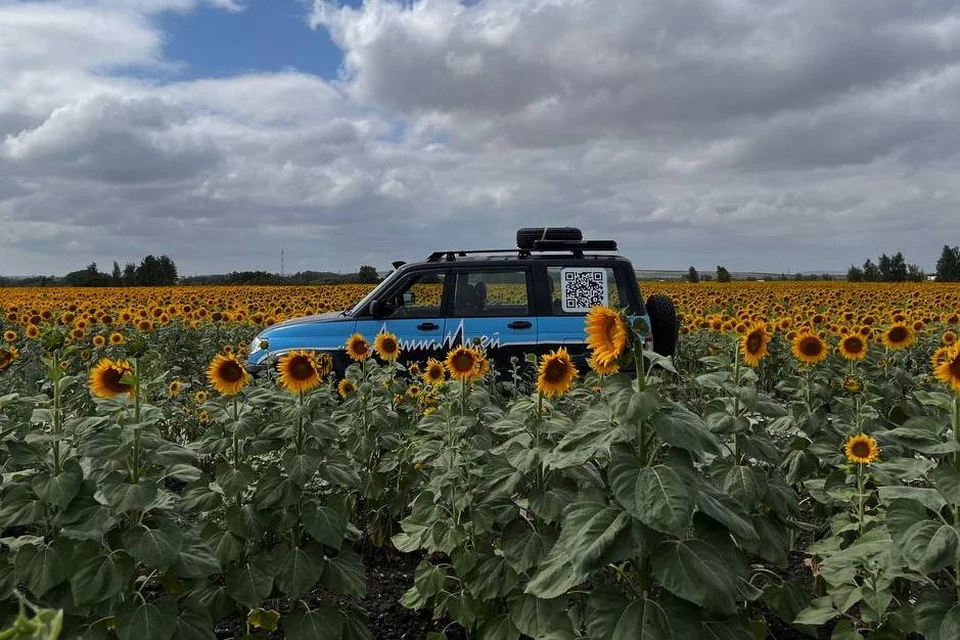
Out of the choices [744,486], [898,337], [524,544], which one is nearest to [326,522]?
[524,544]

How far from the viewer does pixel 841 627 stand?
10.4 feet

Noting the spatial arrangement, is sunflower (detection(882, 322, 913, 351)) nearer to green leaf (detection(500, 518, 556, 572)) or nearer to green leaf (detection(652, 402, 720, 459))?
green leaf (detection(500, 518, 556, 572))

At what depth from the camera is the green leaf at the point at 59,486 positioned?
275 cm

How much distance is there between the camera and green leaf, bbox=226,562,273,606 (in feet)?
10.1

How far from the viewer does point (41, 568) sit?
2734mm

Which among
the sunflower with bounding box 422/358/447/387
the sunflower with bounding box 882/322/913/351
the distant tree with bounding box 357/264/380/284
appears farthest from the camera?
the distant tree with bounding box 357/264/380/284

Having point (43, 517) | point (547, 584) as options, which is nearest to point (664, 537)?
point (547, 584)

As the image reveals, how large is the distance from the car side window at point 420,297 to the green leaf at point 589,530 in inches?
242

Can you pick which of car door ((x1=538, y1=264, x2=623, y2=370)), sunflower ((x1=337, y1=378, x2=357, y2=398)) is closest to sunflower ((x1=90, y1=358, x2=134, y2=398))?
sunflower ((x1=337, y1=378, x2=357, y2=398))

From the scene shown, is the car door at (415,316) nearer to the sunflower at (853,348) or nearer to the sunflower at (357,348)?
the sunflower at (357,348)

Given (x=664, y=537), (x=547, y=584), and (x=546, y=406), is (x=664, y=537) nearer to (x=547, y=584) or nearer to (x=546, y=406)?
(x=547, y=584)

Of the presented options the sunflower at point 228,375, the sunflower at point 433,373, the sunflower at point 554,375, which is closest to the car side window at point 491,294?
the sunflower at point 433,373

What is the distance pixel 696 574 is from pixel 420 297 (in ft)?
21.3

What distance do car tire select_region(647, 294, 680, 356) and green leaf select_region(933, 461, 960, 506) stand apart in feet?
20.0
